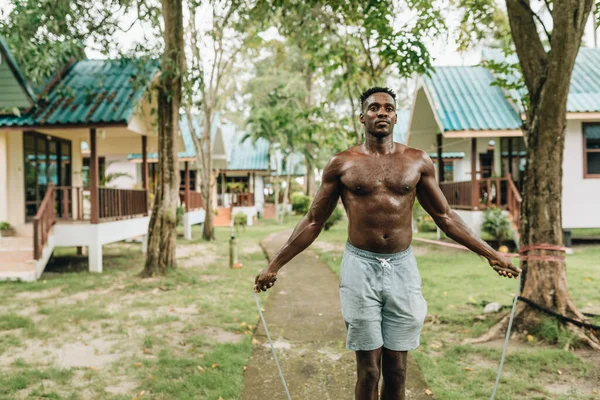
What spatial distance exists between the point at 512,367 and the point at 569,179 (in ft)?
34.7

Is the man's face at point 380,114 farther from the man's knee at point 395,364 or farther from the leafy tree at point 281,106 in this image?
the leafy tree at point 281,106

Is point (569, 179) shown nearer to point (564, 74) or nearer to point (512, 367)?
point (564, 74)

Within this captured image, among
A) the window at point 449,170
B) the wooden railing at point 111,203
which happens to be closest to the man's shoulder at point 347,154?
the wooden railing at point 111,203

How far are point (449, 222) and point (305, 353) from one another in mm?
2772

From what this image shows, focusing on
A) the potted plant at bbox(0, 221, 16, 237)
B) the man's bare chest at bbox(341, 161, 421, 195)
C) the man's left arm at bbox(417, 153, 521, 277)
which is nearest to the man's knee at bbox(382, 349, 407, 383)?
the man's left arm at bbox(417, 153, 521, 277)

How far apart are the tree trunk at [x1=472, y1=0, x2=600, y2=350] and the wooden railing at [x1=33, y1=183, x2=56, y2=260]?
8.81 metres

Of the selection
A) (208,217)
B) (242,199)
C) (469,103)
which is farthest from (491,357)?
(242,199)

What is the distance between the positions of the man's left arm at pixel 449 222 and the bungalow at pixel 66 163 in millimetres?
8704

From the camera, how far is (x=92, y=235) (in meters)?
11.4

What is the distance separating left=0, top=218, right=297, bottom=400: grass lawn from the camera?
4434 mm

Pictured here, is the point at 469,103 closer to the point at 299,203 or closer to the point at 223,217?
the point at 223,217

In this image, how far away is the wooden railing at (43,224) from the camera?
10.2m

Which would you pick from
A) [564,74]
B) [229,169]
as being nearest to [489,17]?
[564,74]

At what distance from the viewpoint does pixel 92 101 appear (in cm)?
1188
